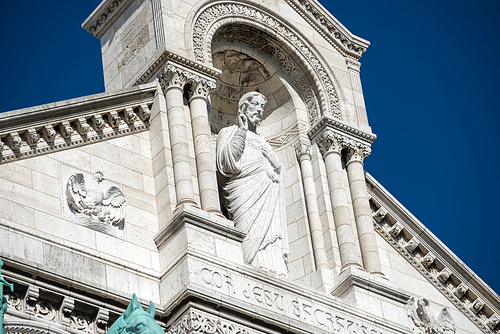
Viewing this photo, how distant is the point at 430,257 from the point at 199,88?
6137mm

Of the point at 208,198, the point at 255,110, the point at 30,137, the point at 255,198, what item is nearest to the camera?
the point at 30,137

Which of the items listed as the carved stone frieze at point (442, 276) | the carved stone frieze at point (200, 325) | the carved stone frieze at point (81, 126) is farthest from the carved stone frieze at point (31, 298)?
the carved stone frieze at point (442, 276)

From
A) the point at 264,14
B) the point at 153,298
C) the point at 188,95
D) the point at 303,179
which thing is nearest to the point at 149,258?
the point at 153,298

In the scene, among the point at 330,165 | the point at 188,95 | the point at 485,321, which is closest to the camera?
the point at 188,95

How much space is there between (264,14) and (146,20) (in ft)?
8.10

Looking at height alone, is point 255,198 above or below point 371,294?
above

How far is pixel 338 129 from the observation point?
72.0ft

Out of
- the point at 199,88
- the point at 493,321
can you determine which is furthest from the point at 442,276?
the point at 199,88

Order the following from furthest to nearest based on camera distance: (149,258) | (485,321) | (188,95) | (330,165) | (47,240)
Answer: (485,321) < (330,165) < (188,95) < (149,258) < (47,240)

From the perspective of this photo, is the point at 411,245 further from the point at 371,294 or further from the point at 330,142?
the point at 371,294

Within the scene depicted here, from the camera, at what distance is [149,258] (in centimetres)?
1797

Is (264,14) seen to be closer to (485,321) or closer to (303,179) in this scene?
(303,179)

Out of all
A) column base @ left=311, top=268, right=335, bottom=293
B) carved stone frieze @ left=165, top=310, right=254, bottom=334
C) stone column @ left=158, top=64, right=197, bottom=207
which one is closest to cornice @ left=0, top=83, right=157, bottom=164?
stone column @ left=158, top=64, right=197, bottom=207

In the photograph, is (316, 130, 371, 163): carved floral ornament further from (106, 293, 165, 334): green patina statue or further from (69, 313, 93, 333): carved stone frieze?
(106, 293, 165, 334): green patina statue
